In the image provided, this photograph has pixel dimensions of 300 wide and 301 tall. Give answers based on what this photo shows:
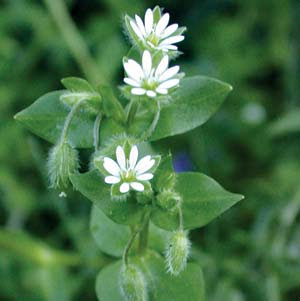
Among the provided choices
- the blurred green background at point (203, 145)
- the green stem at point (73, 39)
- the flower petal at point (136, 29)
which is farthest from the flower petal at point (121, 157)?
the green stem at point (73, 39)

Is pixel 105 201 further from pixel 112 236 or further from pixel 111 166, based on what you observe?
pixel 112 236

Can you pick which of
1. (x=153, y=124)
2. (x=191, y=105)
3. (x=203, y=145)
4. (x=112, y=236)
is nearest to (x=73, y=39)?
(x=203, y=145)

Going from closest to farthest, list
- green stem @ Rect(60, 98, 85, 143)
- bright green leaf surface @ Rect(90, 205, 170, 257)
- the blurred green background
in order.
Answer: green stem @ Rect(60, 98, 85, 143), bright green leaf surface @ Rect(90, 205, 170, 257), the blurred green background

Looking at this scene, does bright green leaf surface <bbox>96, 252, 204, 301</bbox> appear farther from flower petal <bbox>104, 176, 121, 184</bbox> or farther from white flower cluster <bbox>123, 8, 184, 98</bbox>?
white flower cluster <bbox>123, 8, 184, 98</bbox>

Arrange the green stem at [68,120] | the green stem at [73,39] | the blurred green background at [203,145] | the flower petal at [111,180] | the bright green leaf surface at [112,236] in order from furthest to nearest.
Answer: the green stem at [73,39] < the blurred green background at [203,145] < the bright green leaf surface at [112,236] < the green stem at [68,120] < the flower petal at [111,180]

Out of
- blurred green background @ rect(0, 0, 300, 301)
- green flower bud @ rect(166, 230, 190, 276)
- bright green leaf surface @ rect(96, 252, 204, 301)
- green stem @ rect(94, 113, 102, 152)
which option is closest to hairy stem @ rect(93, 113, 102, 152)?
green stem @ rect(94, 113, 102, 152)

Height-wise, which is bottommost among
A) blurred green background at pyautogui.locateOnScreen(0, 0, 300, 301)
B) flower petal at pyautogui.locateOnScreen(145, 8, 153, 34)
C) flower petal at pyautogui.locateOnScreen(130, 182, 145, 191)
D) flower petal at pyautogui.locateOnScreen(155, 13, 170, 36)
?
blurred green background at pyautogui.locateOnScreen(0, 0, 300, 301)

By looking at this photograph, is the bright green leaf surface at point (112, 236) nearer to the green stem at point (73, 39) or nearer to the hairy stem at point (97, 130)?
the hairy stem at point (97, 130)
